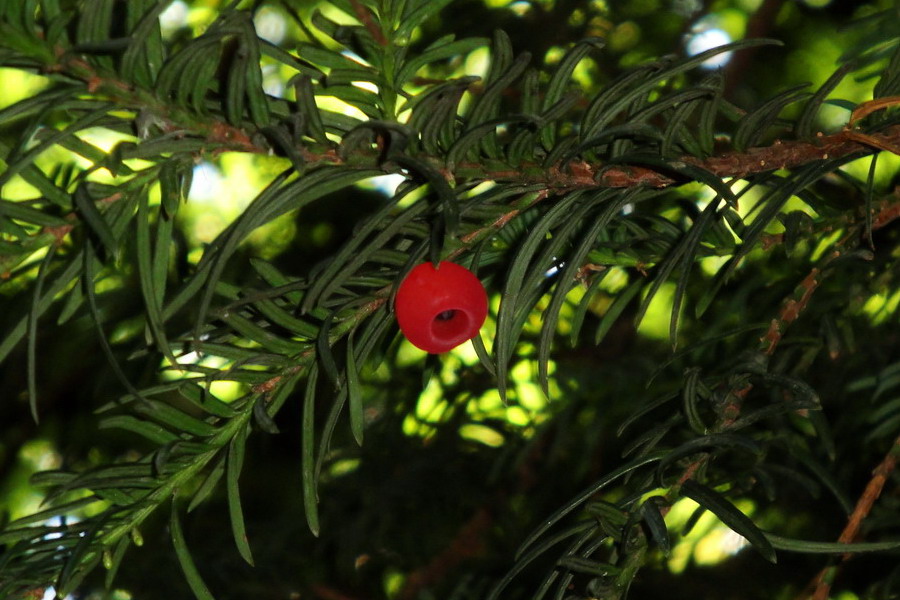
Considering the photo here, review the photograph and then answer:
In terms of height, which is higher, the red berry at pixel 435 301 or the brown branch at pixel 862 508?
the red berry at pixel 435 301

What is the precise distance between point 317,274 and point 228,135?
0.08 m

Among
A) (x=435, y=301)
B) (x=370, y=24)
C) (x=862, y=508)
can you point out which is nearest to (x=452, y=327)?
(x=435, y=301)

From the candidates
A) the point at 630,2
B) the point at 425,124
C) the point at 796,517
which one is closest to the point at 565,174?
the point at 425,124

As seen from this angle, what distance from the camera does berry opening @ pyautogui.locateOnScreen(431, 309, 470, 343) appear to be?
432 millimetres

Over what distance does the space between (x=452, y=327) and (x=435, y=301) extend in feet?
0.15

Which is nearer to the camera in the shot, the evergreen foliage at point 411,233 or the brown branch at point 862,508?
the evergreen foliage at point 411,233

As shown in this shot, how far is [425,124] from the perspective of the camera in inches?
15.6

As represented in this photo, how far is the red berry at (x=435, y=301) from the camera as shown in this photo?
40 cm

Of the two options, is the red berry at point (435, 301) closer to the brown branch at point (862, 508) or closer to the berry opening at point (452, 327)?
the berry opening at point (452, 327)

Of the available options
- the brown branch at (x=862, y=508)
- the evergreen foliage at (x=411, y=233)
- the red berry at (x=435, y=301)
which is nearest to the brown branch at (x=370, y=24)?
the evergreen foliage at (x=411, y=233)

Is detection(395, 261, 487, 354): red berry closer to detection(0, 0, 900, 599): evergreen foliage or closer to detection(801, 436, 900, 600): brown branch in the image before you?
detection(0, 0, 900, 599): evergreen foliage

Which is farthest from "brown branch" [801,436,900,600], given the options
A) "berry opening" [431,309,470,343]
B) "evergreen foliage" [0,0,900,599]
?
"berry opening" [431,309,470,343]

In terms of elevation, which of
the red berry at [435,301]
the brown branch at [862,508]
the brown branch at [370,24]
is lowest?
the brown branch at [862,508]

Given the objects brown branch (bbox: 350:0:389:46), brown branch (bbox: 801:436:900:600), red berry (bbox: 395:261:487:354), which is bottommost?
brown branch (bbox: 801:436:900:600)
